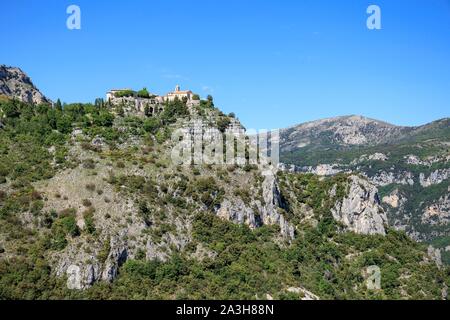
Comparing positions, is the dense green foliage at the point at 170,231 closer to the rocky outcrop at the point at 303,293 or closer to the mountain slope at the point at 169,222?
the mountain slope at the point at 169,222

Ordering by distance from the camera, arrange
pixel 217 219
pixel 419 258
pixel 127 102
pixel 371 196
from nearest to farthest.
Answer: pixel 217 219 < pixel 419 258 < pixel 371 196 < pixel 127 102

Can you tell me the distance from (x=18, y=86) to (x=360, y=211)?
99.3m

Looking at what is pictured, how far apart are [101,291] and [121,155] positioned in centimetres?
2783

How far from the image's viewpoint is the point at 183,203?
86.5 metres

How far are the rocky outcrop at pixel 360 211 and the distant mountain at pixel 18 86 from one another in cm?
8403

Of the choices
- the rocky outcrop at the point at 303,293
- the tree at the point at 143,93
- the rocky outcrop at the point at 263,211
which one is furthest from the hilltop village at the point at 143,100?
the rocky outcrop at the point at 303,293

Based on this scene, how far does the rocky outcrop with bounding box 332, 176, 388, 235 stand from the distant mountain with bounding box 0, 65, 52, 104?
276 ft

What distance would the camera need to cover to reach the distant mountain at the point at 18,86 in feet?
487

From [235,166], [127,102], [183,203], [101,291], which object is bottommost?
[101,291]

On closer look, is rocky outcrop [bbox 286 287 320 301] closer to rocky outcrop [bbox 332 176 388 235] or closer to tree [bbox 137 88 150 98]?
rocky outcrop [bbox 332 176 388 235]

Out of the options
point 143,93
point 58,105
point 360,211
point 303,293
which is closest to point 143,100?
point 143,93

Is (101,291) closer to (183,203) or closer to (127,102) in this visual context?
(183,203)
